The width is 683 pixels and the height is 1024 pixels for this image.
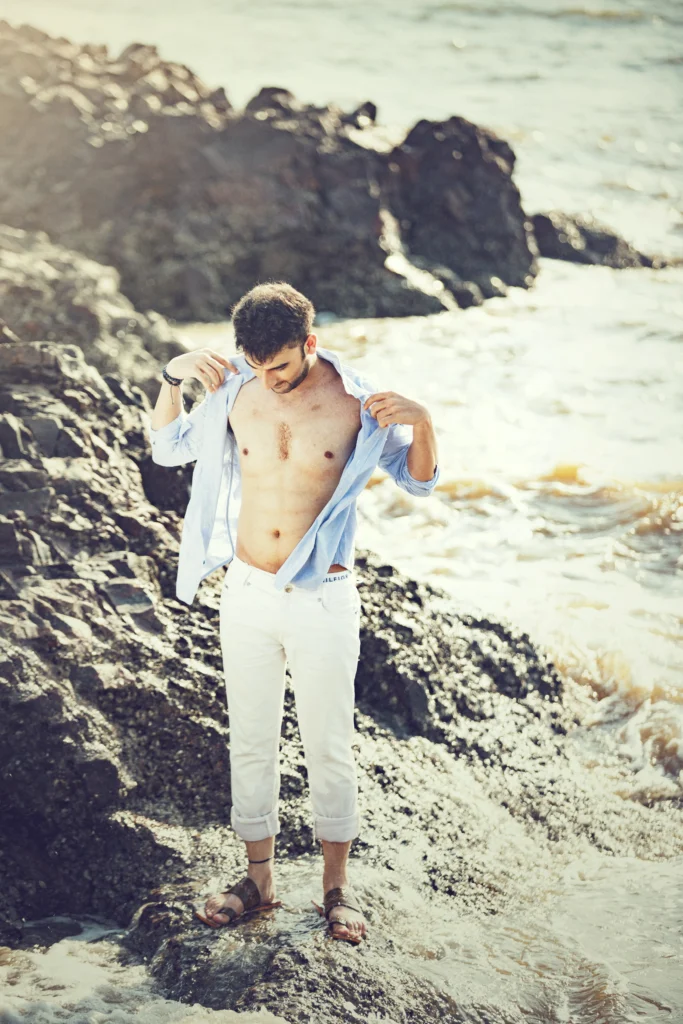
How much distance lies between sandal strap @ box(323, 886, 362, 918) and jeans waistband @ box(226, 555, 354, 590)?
1066 mm

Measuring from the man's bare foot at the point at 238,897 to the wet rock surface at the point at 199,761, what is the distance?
0.21 feet

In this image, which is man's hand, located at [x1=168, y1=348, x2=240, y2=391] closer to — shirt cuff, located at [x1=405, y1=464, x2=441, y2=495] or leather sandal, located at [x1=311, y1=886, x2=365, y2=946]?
shirt cuff, located at [x1=405, y1=464, x2=441, y2=495]

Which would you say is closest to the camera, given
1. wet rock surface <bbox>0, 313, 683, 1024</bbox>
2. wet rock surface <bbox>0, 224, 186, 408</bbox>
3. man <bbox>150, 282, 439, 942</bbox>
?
man <bbox>150, 282, 439, 942</bbox>

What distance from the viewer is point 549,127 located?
26.0 metres

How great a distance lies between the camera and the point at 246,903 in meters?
3.47

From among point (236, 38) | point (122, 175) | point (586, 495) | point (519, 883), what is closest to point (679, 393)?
point (586, 495)

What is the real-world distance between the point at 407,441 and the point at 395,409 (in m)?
0.26

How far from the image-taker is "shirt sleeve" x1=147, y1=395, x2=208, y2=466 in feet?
11.5

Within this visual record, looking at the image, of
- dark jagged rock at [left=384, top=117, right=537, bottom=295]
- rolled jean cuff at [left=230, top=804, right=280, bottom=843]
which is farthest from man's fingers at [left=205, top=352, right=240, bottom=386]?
dark jagged rock at [left=384, top=117, right=537, bottom=295]

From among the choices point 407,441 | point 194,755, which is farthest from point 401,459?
point 194,755

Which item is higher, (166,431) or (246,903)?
(166,431)

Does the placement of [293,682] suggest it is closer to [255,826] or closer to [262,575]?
[262,575]

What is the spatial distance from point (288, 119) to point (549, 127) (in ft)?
45.0

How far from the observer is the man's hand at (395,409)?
3.18 metres
